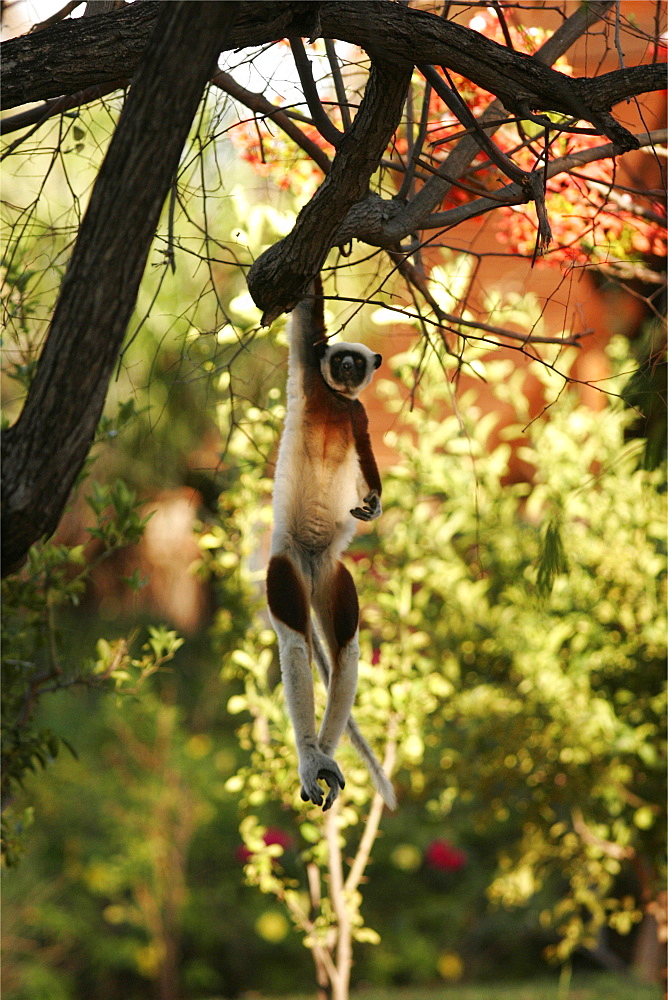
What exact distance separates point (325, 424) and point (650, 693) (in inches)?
110

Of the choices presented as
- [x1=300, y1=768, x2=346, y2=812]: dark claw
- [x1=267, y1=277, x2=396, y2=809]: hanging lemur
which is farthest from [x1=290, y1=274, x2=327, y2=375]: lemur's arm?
[x1=300, y1=768, x2=346, y2=812]: dark claw

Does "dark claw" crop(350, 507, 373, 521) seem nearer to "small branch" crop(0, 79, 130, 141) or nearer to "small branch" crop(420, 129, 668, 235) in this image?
"small branch" crop(420, 129, 668, 235)

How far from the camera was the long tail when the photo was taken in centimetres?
250

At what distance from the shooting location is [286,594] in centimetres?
234

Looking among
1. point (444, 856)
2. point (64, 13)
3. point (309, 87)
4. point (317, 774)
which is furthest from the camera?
point (444, 856)

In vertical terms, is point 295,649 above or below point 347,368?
below

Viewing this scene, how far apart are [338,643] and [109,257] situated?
3.95 ft

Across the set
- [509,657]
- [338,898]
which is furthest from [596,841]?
[338,898]

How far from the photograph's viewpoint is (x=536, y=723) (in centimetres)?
445

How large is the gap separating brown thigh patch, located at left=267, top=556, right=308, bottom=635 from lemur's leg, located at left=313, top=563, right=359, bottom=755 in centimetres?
9

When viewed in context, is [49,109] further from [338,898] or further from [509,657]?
[509,657]

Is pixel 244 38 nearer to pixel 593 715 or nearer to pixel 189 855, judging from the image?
pixel 593 715

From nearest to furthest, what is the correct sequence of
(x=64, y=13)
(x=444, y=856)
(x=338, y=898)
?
(x=64, y=13)
(x=338, y=898)
(x=444, y=856)

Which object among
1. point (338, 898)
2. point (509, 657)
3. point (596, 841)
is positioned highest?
point (509, 657)
